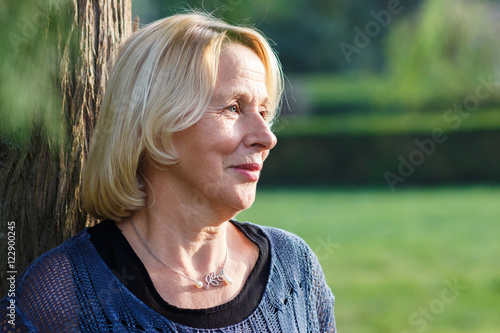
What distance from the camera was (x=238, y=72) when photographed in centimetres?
191

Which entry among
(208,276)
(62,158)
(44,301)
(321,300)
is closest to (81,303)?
(44,301)

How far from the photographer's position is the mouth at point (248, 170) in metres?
1.88

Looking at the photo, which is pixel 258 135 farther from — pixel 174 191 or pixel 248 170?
pixel 174 191

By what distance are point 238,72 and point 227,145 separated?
22 cm

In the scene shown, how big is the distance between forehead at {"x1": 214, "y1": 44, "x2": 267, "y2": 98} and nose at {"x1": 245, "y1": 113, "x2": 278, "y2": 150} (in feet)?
0.31

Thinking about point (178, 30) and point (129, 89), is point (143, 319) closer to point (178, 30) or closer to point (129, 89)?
point (129, 89)

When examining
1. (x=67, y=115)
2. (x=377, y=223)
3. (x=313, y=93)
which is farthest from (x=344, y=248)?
(x=313, y=93)

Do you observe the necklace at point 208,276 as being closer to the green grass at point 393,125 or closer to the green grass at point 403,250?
the green grass at point 403,250

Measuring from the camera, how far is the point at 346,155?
17.1m

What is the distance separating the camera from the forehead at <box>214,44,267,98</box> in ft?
6.19

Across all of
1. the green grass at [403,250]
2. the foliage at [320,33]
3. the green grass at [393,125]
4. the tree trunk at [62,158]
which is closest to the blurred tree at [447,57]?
the green grass at [393,125]

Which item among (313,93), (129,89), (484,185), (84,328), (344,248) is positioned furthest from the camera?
(313,93)

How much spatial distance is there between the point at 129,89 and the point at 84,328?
0.67 meters

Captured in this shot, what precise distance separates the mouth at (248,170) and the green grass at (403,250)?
12.6 ft
